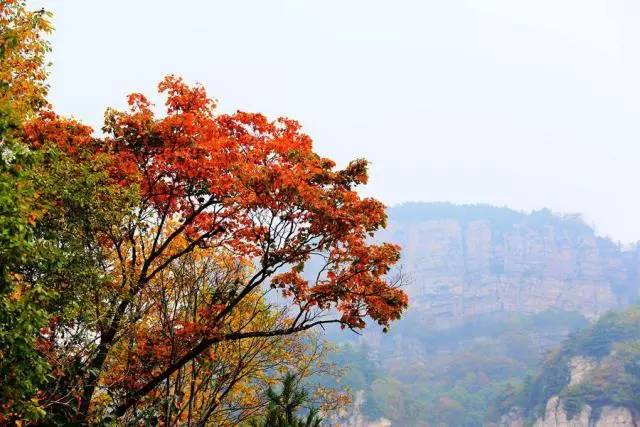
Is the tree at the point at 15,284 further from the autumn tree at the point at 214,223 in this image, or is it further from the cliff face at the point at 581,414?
the cliff face at the point at 581,414

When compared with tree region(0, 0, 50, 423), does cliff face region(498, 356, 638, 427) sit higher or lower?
higher

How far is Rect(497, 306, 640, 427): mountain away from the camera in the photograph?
9812 cm

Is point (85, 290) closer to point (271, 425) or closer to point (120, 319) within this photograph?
point (120, 319)

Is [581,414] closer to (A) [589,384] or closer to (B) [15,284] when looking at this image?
(A) [589,384]

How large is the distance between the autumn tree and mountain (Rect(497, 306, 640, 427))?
9558 centimetres

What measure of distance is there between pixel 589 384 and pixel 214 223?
102 m


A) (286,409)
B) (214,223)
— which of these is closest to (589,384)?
(286,409)

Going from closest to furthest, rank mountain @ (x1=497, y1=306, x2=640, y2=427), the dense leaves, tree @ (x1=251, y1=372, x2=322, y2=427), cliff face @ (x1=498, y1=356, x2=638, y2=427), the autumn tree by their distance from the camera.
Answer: the dense leaves < the autumn tree < tree @ (x1=251, y1=372, x2=322, y2=427) < cliff face @ (x1=498, y1=356, x2=638, y2=427) < mountain @ (x1=497, y1=306, x2=640, y2=427)

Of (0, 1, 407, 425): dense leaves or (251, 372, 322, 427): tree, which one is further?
(251, 372, 322, 427): tree

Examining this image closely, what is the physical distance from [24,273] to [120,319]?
182 centimetres

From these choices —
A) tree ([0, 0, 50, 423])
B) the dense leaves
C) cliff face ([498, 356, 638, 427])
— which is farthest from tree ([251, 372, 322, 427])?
cliff face ([498, 356, 638, 427])

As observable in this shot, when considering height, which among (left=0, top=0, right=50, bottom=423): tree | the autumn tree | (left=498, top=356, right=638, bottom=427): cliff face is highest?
(left=498, top=356, right=638, bottom=427): cliff face

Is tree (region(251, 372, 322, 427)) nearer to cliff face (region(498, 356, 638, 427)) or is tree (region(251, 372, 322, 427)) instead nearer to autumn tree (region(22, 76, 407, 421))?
autumn tree (region(22, 76, 407, 421))

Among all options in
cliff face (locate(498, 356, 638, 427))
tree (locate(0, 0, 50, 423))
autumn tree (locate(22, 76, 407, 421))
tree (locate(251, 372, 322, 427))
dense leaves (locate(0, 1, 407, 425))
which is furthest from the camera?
cliff face (locate(498, 356, 638, 427))
